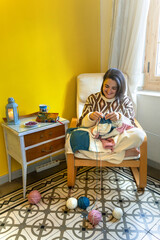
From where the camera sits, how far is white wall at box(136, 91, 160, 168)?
2.06 metres

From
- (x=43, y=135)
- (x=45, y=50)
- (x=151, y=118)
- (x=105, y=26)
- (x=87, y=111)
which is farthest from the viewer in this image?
(x=105, y=26)

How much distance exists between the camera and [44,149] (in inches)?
72.0

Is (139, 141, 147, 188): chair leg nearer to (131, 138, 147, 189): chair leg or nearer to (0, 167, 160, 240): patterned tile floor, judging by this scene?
(131, 138, 147, 189): chair leg

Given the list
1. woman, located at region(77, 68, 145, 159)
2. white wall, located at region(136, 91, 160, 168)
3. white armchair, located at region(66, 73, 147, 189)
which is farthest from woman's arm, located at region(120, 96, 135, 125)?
white wall, located at region(136, 91, 160, 168)

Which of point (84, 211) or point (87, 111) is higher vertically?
point (87, 111)

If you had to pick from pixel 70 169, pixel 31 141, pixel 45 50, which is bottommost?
pixel 70 169

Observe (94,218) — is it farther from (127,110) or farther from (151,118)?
(151,118)

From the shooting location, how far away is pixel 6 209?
1.64 metres

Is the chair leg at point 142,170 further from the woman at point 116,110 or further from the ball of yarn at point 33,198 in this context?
the ball of yarn at point 33,198

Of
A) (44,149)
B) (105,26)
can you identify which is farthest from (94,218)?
(105,26)

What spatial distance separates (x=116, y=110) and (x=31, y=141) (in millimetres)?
811

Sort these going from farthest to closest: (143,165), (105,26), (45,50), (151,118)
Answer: (105,26)
(151,118)
(45,50)
(143,165)

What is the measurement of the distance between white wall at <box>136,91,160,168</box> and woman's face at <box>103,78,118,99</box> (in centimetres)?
51

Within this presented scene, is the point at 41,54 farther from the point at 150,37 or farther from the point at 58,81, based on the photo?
the point at 150,37
